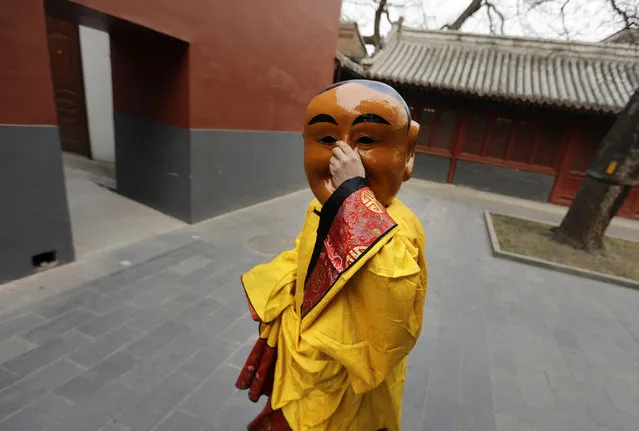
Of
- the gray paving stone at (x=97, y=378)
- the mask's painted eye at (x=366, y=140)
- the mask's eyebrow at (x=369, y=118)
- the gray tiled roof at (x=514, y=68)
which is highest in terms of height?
the gray tiled roof at (x=514, y=68)

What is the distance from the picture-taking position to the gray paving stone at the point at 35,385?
2109 mm

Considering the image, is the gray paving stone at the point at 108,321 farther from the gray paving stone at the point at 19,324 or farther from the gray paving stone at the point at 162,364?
the gray paving stone at the point at 162,364

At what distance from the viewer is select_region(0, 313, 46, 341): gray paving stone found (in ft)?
8.73

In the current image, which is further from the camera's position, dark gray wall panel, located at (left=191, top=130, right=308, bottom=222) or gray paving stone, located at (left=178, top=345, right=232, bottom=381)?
dark gray wall panel, located at (left=191, top=130, right=308, bottom=222)

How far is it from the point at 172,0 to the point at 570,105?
9692 millimetres

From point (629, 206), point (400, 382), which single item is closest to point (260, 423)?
point (400, 382)

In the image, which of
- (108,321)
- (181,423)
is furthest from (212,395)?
(108,321)

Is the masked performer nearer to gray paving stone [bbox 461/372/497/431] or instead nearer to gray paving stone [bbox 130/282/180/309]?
gray paving stone [bbox 461/372/497/431]

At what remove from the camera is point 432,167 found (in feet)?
38.2

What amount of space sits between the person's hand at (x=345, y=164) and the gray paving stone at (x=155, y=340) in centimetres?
230

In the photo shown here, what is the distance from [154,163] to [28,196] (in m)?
2.31

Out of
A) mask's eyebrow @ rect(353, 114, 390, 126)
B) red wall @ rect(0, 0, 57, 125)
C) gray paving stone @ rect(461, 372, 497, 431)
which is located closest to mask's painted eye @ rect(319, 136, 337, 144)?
mask's eyebrow @ rect(353, 114, 390, 126)

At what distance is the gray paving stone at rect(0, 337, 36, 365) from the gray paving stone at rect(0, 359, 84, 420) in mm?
282

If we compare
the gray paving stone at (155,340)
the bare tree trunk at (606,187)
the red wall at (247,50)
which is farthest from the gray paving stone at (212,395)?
the bare tree trunk at (606,187)
